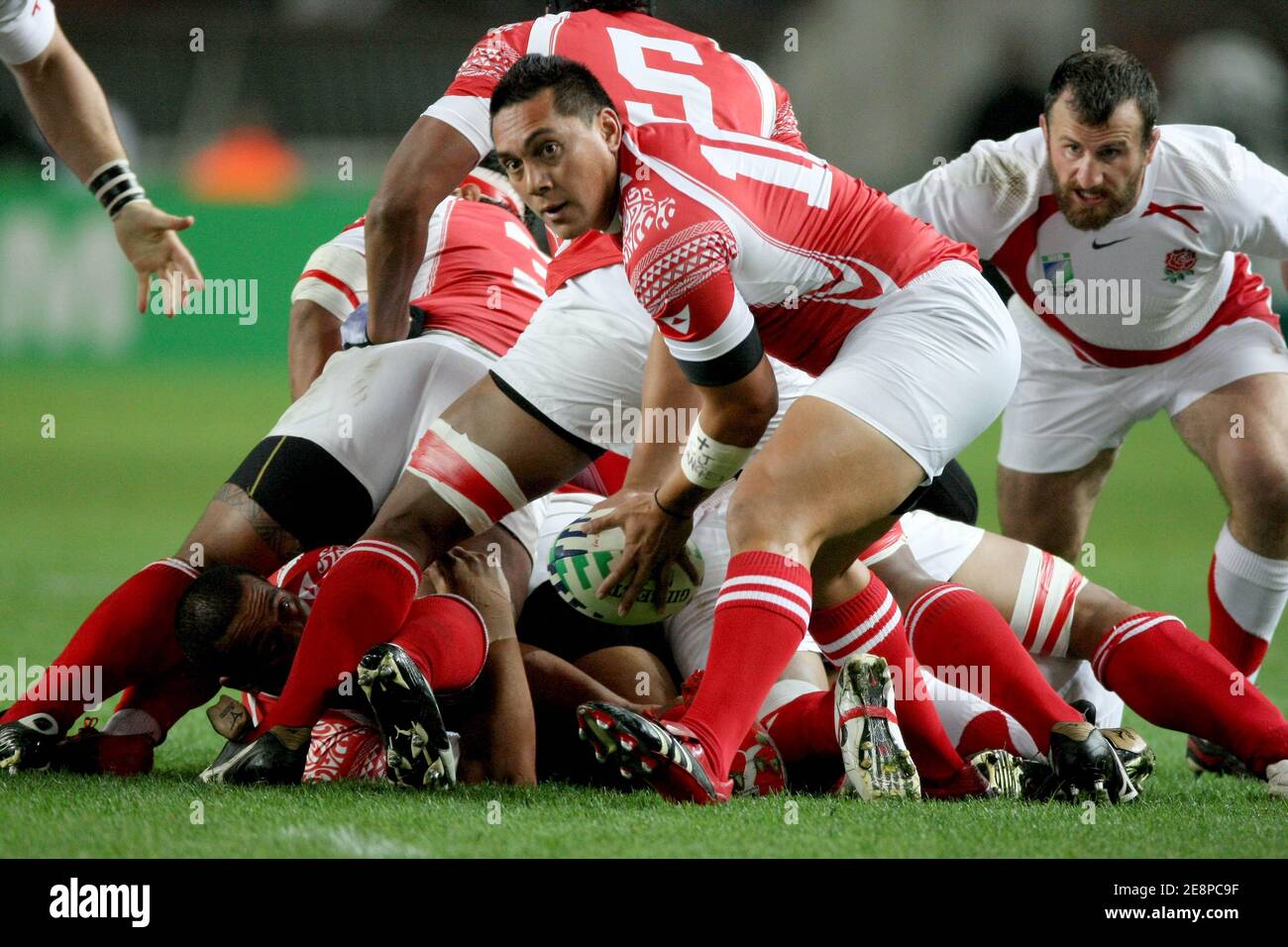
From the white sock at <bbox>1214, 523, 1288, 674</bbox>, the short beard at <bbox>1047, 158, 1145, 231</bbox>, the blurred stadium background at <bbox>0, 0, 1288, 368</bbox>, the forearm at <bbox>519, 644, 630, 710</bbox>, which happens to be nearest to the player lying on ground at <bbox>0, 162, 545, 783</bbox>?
the forearm at <bbox>519, 644, 630, 710</bbox>

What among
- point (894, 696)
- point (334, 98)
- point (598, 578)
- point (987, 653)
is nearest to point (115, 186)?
point (598, 578)

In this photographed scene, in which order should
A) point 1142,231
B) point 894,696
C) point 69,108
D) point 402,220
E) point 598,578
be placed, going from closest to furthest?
point 894,696 → point 598,578 → point 69,108 → point 402,220 → point 1142,231

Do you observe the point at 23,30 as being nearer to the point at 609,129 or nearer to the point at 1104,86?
the point at 609,129

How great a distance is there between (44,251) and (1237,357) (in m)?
11.6

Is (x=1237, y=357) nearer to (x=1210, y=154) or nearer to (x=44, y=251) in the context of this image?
(x=1210, y=154)

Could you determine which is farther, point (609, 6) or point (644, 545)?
point (609, 6)

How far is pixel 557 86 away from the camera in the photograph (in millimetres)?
3158

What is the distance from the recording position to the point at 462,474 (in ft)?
11.7

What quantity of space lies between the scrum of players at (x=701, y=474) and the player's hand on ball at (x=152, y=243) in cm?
48

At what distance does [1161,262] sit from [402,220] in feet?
7.07

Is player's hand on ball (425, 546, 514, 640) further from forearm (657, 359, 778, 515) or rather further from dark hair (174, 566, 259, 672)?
forearm (657, 359, 778, 515)

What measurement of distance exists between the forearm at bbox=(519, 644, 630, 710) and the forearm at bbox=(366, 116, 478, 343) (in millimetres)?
963

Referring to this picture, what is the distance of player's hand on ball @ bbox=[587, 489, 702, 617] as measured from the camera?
10.9 ft

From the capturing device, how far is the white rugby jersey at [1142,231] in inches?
180
